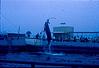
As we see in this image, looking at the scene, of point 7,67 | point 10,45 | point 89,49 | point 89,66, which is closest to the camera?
point 89,66

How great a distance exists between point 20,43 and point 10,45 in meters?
1.60

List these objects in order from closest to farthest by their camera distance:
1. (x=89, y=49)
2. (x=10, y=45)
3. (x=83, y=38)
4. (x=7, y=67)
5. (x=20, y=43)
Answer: (x=7, y=67) → (x=89, y=49) → (x=10, y=45) → (x=20, y=43) → (x=83, y=38)

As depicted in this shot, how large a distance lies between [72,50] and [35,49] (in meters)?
2.18

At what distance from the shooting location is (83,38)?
22.7 metres

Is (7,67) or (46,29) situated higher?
(46,29)

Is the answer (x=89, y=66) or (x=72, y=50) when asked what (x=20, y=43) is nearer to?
(x=72, y=50)

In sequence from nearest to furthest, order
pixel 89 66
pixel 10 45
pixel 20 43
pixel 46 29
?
pixel 89 66, pixel 46 29, pixel 10 45, pixel 20 43

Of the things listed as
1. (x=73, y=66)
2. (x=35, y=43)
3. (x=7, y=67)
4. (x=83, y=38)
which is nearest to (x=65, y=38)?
(x=83, y=38)

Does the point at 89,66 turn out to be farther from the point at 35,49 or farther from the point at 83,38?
the point at 83,38

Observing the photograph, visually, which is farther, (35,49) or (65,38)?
(65,38)

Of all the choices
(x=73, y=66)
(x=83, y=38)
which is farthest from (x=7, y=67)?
(x=83, y=38)

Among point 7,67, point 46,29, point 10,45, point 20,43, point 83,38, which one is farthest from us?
point 83,38

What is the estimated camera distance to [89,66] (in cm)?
529

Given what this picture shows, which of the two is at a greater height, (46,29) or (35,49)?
(46,29)
